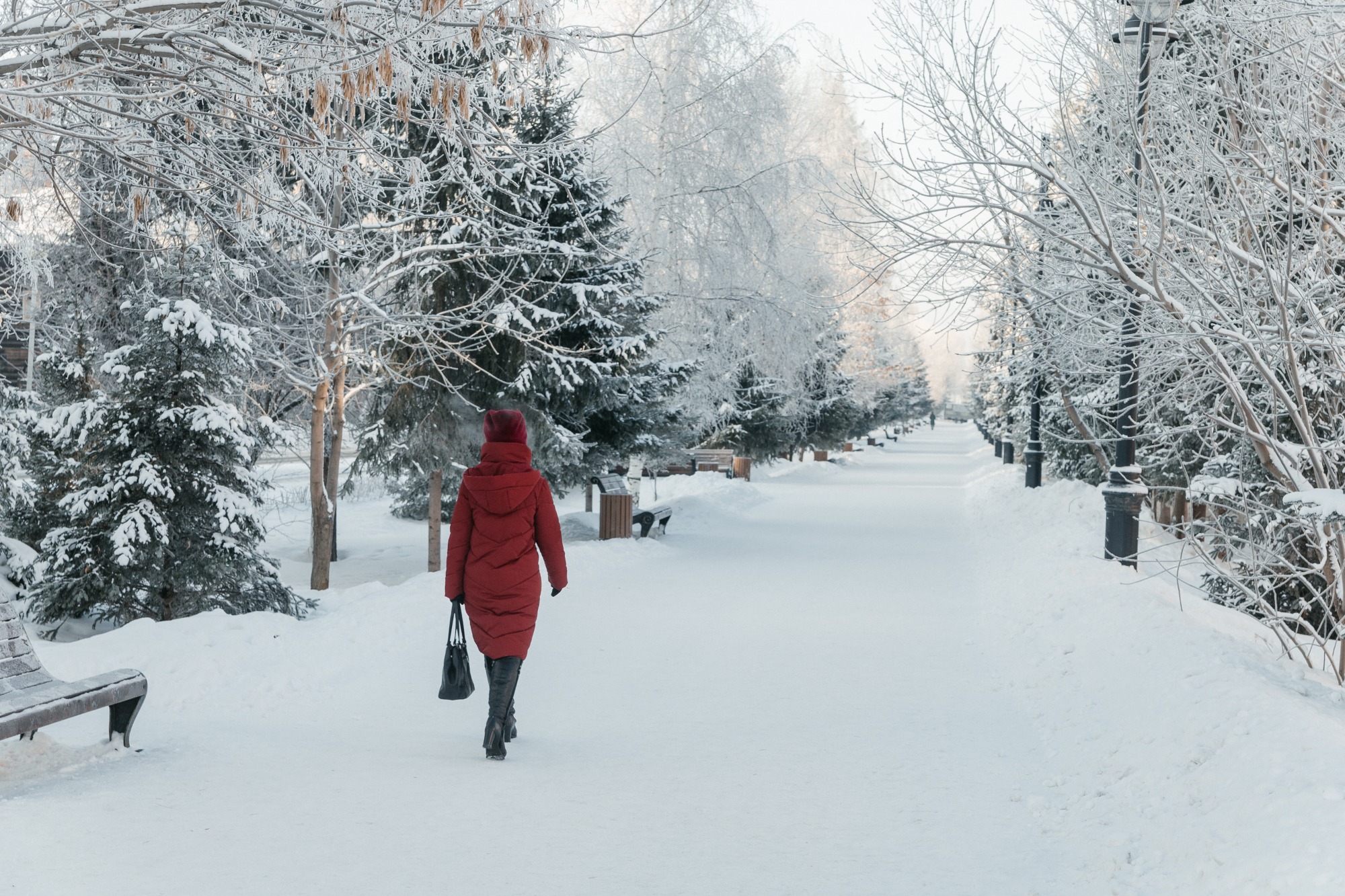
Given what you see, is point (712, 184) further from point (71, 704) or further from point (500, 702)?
point (71, 704)

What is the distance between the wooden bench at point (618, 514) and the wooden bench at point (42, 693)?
8679mm

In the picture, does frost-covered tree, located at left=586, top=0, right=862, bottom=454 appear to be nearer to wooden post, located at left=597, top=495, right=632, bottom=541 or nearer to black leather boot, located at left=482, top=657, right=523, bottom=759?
wooden post, located at left=597, top=495, right=632, bottom=541

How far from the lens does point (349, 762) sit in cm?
509

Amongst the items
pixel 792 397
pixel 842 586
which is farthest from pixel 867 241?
pixel 792 397

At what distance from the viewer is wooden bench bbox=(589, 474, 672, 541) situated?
45.6ft

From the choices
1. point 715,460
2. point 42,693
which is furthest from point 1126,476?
point 715,460

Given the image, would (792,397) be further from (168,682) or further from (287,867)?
(287,867)

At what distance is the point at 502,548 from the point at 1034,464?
17.7 m

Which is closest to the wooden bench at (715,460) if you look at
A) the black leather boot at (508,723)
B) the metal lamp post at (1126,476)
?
the metal lamp post at (1126,476)

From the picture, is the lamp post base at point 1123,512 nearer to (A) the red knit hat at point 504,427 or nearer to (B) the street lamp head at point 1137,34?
(B) the street lamp head at point 1137,34

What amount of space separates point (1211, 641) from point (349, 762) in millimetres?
5051

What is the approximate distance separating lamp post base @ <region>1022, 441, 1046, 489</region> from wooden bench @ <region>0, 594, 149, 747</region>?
1829cm

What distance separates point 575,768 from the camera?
201 inches

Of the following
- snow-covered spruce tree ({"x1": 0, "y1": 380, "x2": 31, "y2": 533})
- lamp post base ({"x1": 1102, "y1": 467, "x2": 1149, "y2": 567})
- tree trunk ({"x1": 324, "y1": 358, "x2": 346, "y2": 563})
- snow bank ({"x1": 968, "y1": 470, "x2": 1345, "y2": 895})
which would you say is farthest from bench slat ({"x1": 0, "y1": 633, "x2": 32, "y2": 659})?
lamp post base ({"x1": 1102, "y1": 467, "x2": 1149, "y2": 567})
